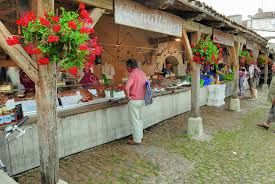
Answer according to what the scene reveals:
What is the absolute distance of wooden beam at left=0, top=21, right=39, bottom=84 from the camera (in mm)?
2949

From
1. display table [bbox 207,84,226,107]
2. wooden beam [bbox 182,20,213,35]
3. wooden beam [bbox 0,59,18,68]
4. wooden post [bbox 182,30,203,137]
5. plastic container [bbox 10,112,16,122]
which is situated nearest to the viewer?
plastic container [bbox 10,112,16,122]

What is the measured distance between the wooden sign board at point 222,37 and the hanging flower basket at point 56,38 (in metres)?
5.90

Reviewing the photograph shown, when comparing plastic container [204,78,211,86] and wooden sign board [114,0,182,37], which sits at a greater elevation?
wooden sign board [114,0,182,37]

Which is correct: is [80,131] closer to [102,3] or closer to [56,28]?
[102,3]

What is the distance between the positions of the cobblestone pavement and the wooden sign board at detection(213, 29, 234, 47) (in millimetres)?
2719

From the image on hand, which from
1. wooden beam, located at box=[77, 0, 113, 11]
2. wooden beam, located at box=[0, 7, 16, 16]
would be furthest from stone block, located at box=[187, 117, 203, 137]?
wooden beam, located at box=[0, 7, 16, 16]

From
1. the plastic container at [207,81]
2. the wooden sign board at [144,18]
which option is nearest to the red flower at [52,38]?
the wooden sign board at [144,18]

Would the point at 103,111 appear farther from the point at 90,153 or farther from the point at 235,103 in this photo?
the point at 235,103

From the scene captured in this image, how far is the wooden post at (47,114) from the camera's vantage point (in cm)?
311

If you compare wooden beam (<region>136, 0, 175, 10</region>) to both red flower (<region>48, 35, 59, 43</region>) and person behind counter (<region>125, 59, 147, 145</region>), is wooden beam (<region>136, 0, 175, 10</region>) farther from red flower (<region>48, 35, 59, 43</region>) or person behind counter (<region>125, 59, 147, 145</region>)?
red flower (<region>48, 35, 59, 43</region>)

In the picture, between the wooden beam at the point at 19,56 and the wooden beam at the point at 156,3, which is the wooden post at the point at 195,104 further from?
the wooden beam at the point at 19,56

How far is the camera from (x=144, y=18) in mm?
4879

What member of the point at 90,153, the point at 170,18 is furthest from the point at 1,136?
the point at 170,18

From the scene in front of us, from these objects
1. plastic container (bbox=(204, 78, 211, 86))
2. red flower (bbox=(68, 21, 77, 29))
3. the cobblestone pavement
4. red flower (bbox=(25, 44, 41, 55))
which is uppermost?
red flower (bbox=(68, 21, 77, 29))
